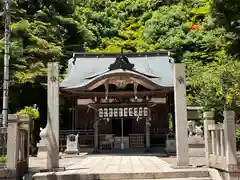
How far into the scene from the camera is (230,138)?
20.5 feet

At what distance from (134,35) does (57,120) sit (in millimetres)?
28831

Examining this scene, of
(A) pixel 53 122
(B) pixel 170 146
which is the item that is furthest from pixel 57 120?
(B) pixel 170 146

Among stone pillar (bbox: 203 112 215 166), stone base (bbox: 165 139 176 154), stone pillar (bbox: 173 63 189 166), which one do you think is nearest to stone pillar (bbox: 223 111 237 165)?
stone pillar (bbox: 203 112 215 166)

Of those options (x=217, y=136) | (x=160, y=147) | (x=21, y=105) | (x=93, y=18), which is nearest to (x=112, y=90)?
(x=160, y=147)

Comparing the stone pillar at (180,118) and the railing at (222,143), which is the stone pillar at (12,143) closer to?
the stone pillar at (180,118)

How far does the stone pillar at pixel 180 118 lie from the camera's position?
748cm

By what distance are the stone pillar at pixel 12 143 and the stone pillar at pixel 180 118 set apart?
3.64 metres

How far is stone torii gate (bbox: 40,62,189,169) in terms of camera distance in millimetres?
7469

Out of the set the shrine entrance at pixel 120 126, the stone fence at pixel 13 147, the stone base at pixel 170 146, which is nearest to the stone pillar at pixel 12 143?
the stone fence at pixel 13 147

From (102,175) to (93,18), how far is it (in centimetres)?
3099

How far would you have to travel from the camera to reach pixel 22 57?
18.3m

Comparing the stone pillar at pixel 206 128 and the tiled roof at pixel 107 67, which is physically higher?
the tiled roof at pixel 107 67

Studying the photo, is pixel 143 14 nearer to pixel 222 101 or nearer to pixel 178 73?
pixel 222 101

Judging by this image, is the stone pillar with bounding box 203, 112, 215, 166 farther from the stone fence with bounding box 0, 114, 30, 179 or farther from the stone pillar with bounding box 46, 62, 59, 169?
the stone fence with bounding box 0, 114, 30, 179
